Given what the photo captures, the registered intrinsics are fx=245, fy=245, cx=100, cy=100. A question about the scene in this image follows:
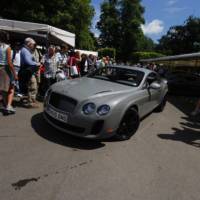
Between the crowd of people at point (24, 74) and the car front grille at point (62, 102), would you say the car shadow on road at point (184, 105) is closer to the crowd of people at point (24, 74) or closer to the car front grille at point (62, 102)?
the crowd of people at point (24, 74)

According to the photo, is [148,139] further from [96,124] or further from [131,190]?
[131,190]

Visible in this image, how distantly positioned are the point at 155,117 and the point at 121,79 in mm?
1858

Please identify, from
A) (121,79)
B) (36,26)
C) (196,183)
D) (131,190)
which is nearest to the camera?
(131,190)

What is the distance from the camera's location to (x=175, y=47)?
58.9m

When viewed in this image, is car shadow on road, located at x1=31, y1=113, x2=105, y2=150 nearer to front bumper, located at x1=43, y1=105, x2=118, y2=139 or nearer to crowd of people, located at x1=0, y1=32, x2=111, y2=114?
front bumper, located at x1=43, y1=105, x2=118, y2=139

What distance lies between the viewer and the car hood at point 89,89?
460cm

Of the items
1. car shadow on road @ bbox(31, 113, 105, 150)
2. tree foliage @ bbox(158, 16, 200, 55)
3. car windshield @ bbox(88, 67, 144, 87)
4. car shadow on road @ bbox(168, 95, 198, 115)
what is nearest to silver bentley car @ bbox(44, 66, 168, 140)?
car windshield @ bbox(88, 67, 144, 87)

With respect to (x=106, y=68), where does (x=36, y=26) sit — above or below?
above

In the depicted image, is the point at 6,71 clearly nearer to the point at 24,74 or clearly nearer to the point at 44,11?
the point at 24,74

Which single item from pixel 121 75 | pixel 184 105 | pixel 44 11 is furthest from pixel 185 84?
pixel 44 11

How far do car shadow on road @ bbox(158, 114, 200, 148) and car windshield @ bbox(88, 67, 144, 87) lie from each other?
142 cm

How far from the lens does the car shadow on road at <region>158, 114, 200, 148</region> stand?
5.44 meters

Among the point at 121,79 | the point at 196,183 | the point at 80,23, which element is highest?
the point at 80,23

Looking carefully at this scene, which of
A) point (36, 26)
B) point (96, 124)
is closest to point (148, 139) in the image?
point (96, 124)
